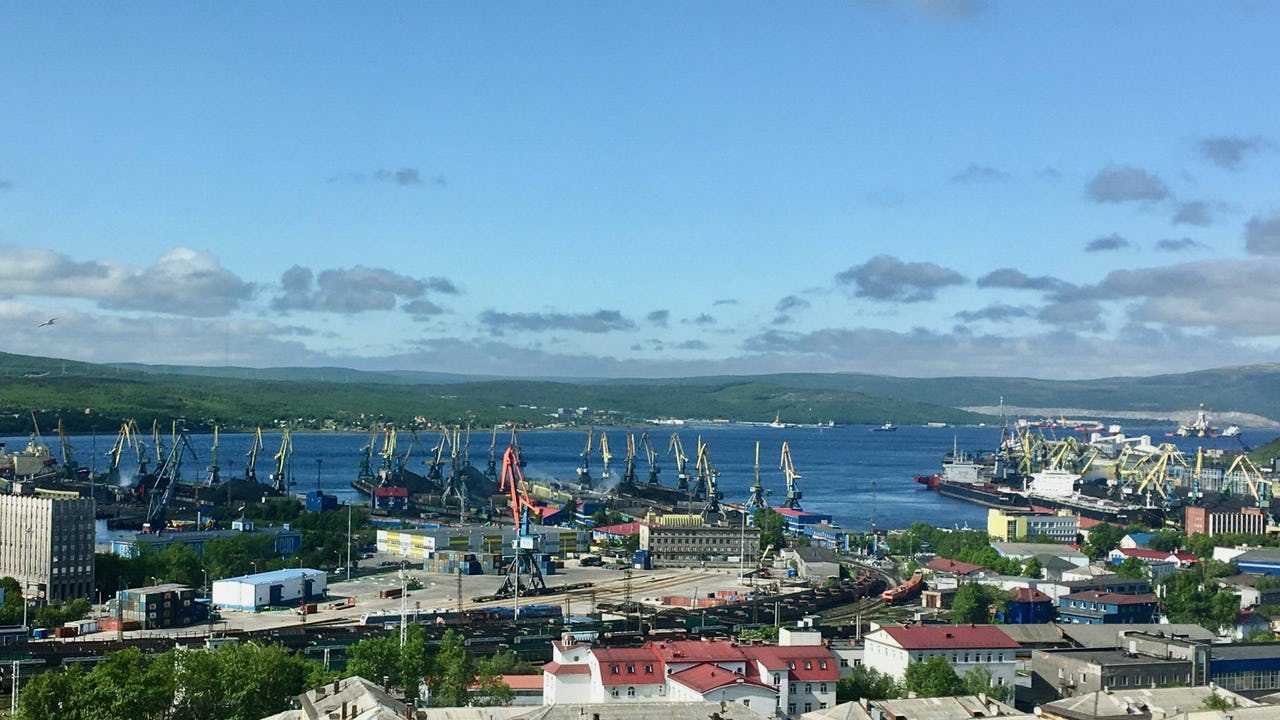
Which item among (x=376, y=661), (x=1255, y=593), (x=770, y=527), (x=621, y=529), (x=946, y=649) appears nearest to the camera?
(x=376, y=661)

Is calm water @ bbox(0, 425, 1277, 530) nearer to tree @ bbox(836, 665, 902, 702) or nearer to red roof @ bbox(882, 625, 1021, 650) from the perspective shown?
red roof @ bbox(882, 625, 1021, 650)

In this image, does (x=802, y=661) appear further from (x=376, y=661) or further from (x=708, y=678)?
(x=376, y=661)

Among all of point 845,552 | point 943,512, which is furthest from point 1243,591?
point 943,512

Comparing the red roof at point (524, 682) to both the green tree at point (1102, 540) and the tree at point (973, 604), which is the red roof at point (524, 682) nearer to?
the tree at point (973, 604)

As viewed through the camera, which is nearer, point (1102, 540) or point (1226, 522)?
point (1102, 540)

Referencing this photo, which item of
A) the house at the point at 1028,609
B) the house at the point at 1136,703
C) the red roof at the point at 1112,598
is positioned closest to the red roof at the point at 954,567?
the red roof at the point at 1112,598

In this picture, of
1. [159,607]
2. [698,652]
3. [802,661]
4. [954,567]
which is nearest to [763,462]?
[954,567]

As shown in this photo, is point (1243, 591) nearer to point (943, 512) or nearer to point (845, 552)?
point (845, 552)
